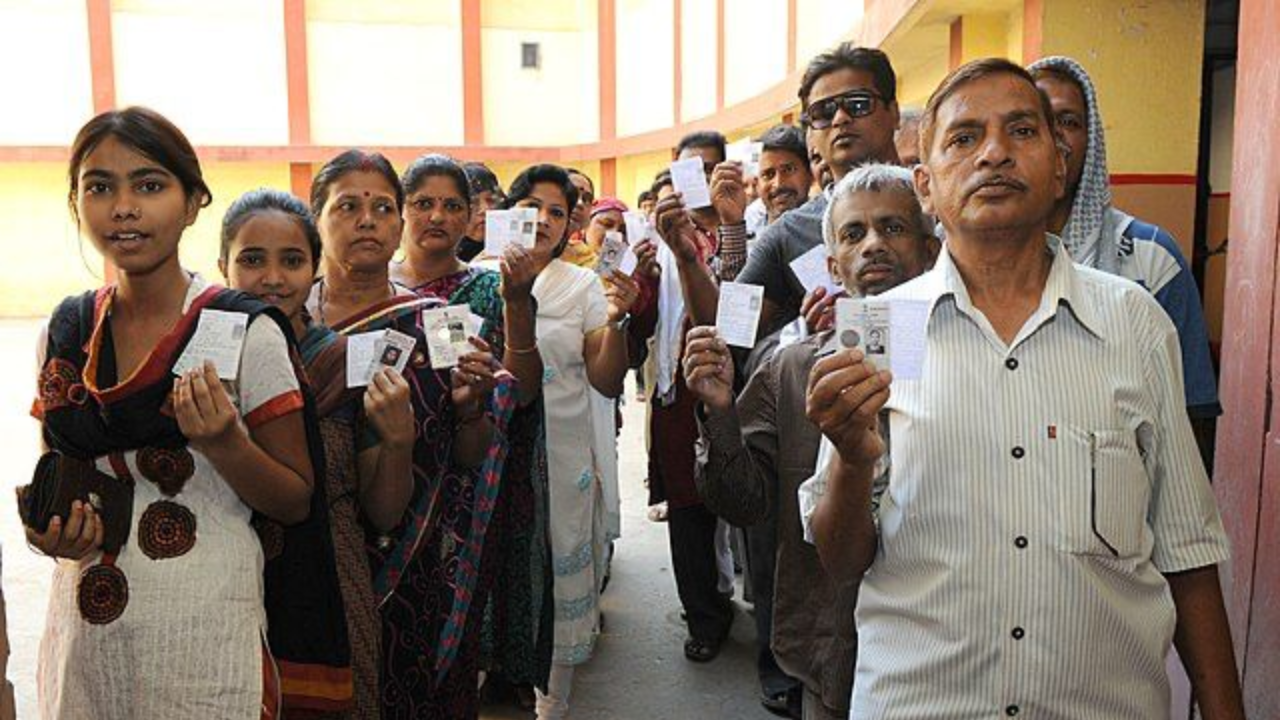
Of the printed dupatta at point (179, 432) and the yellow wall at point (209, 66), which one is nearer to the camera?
the printed dupatta at point (179, 432)

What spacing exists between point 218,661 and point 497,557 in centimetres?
133

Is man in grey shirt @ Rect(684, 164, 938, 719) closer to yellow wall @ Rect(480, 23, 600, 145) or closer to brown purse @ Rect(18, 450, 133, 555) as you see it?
brown purse @ Rect(18, 450, 133, 555)

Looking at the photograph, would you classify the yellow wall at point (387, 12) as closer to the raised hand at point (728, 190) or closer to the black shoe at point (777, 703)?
the raised hand at point (728, 190)

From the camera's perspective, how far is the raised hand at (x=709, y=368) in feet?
7.06

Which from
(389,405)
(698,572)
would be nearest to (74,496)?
(389,405)

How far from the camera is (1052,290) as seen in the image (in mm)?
1573

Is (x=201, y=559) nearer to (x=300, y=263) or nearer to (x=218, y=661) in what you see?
(x=218, y=661)

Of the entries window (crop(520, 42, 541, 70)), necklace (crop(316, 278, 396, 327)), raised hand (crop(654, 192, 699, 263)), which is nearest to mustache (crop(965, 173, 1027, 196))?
raised hand (crop(654, 192, 699, 263))

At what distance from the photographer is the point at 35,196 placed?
19.1 meters

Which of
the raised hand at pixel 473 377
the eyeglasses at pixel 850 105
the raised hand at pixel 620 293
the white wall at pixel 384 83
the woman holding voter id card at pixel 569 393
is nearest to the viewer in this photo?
the raised hand at pixel 473 377

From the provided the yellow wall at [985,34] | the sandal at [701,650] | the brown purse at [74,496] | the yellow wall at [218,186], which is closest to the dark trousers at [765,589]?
the sandal at [701,650]

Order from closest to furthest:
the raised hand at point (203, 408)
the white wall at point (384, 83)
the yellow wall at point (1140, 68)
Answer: the raised hand at point (203, 408) → the yellow wall at point (1140, 68) → the white wall at point (384, 83)

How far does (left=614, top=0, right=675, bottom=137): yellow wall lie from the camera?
58.1 feet

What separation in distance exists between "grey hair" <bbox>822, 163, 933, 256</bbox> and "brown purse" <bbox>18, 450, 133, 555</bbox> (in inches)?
60.9
